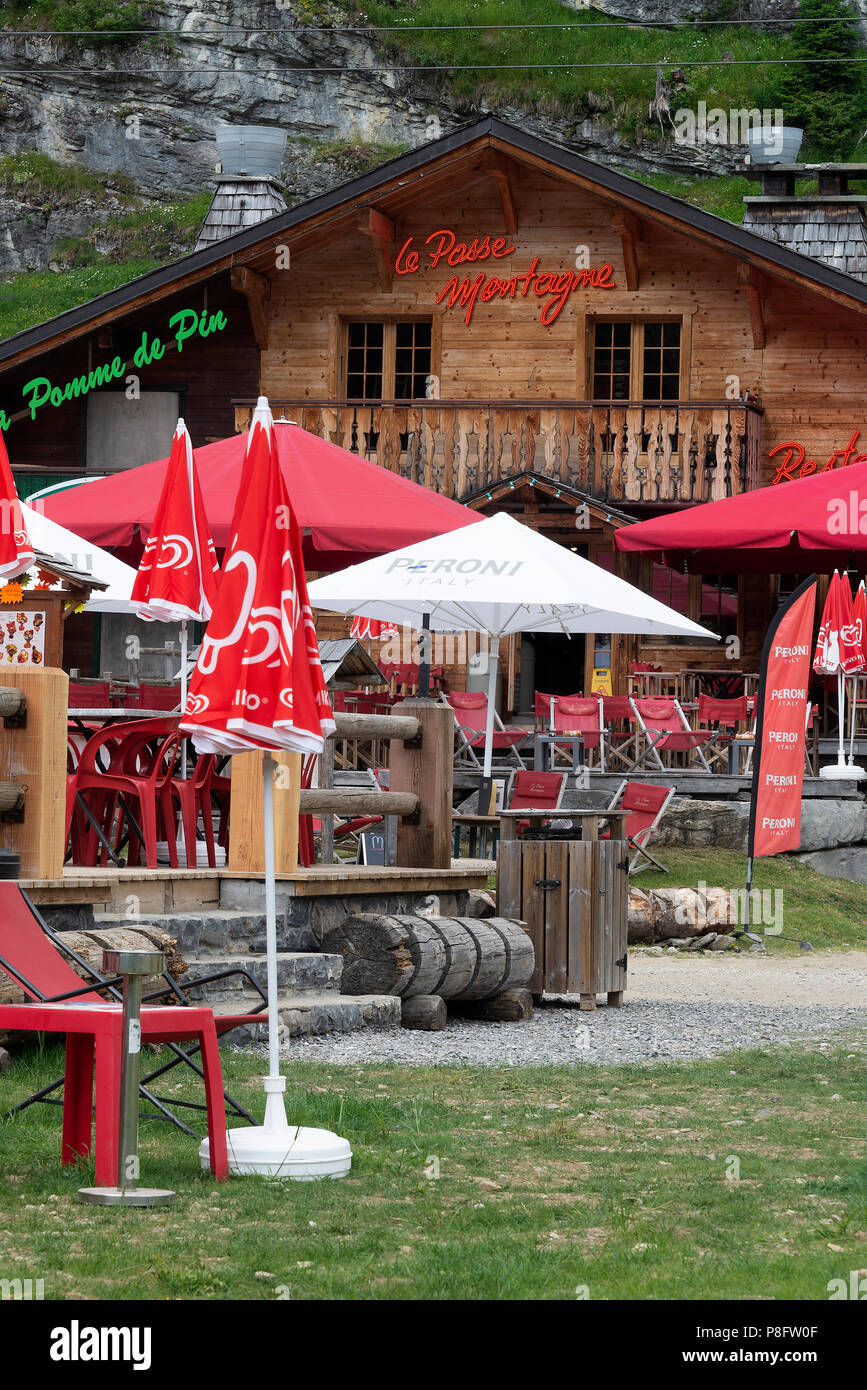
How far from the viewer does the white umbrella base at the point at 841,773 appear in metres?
17.3

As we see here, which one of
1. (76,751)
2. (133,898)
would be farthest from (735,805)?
(133,898)

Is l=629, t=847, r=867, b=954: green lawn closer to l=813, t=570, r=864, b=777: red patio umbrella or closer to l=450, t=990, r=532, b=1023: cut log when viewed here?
l=813, t=570, r=864, b=777: red patio umbrella

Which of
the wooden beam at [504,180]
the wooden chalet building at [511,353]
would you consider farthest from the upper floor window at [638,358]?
the wooden beam at [504,180]

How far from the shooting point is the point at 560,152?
21.7 meters

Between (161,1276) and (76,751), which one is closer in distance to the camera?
(161,1276)

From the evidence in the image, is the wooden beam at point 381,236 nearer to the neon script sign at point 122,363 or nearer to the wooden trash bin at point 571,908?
the neon script sign at point 122,363

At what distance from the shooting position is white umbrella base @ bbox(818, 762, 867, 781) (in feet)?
56.7

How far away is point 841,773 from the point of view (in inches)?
682

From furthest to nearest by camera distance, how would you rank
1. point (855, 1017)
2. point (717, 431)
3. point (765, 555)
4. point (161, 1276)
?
1. point (717, 431)
2. point (765, 555)
3. point (855, 1017)
4. point (161, 1276)

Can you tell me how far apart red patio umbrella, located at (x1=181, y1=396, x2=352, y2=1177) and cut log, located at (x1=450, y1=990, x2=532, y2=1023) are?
3.75 meters

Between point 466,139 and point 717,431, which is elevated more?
point 466,139

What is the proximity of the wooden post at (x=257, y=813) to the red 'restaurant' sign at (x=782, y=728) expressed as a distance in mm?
5044

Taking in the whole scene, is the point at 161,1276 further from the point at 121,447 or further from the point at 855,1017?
the point at 121,447

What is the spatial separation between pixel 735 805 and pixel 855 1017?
22.2 feet
